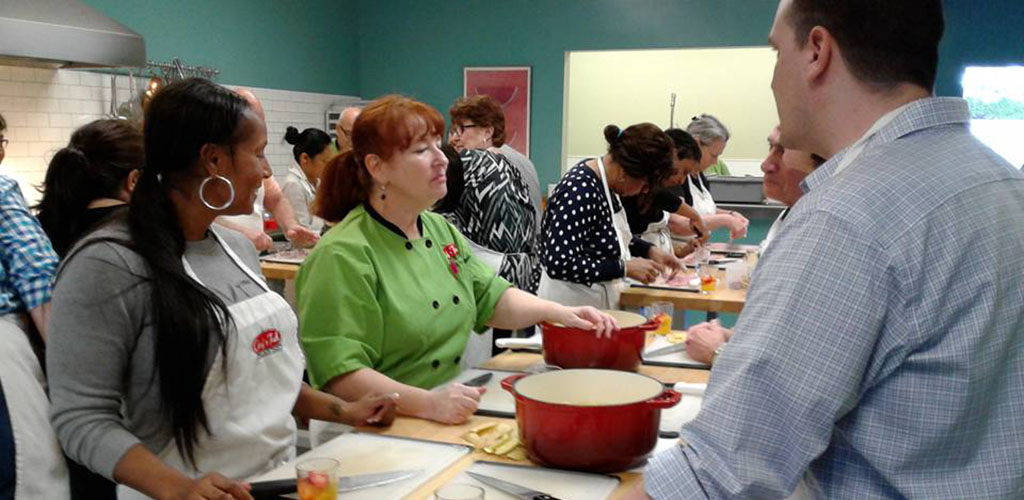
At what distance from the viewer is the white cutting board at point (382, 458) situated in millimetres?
1524

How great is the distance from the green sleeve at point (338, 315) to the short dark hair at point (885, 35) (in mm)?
1295

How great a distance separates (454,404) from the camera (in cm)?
189

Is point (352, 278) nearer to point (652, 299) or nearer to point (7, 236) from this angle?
point (7, 236)

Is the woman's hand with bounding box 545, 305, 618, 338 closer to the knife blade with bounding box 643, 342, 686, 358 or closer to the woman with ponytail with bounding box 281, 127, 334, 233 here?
the knife blade with bounding box 643, 342, 686, 358

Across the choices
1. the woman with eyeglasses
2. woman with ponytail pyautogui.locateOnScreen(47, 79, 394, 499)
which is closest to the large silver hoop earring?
woman with ponytail pyautogui.locateOnScreen(47, 79, 394, 499)

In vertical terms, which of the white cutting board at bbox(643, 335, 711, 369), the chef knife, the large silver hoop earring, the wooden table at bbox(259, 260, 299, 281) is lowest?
the wooden table at bbox(259, 260, 299, 281)

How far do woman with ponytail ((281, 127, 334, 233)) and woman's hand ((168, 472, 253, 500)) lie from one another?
4.23 metres

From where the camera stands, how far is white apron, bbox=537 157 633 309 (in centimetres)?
363

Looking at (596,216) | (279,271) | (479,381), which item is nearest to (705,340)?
(479,381)

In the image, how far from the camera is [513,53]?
7746 mm

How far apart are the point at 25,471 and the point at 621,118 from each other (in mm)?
9422

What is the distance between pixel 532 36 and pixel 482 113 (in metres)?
3.47

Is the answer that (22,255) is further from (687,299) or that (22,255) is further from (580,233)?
(687,299)

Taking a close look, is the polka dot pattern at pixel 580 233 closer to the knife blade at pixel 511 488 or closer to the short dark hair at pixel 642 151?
the short dark hair at pixel 642 151
